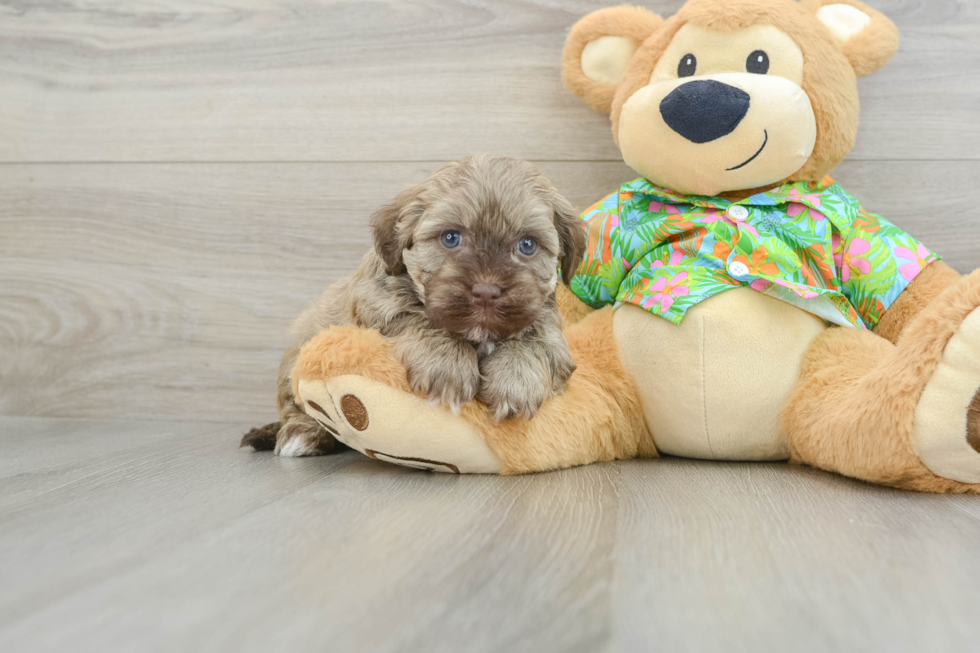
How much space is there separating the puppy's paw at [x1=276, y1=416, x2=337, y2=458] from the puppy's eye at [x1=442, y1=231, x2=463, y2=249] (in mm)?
595

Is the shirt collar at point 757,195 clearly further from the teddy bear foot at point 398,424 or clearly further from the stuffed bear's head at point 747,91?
the teddy bear foot at point 398,424

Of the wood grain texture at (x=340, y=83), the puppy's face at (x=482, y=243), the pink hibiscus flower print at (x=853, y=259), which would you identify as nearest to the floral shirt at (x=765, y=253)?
the pink hibiscus flower print at (x=853, y=259)

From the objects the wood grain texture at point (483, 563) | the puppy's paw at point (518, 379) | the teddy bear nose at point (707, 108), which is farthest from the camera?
the teddy bear nose at point (707, 108)

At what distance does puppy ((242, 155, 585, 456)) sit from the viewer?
129 cm

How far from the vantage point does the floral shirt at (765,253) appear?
1.53m

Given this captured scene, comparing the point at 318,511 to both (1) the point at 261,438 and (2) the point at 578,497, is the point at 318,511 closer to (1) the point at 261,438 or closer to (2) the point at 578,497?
(2) the point at 578,497

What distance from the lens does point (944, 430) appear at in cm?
118

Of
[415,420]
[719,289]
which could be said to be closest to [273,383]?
[415,420]

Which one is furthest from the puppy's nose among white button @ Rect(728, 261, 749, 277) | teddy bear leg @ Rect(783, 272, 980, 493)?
Answer: teddy bear leg @ Rect(783, 272, 980, 493)

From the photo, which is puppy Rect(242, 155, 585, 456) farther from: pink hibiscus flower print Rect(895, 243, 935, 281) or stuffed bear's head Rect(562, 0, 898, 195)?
pink hibiscus flower print Rect(895, 243, 935, 281)

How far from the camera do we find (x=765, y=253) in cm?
155

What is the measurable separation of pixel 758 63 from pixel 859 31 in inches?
12.1

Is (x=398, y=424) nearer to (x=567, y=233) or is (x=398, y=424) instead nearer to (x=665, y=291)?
(x=567, y=233)

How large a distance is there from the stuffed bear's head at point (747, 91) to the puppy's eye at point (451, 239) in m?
0.52
